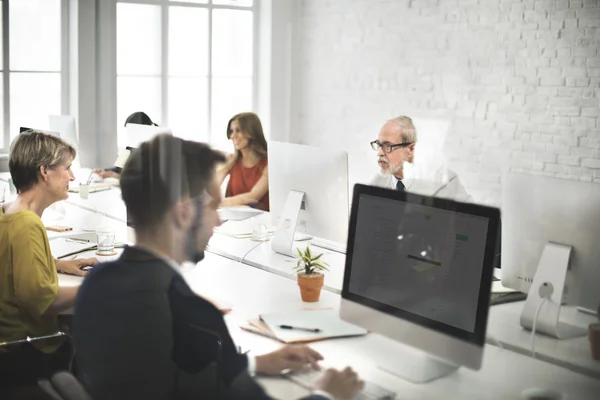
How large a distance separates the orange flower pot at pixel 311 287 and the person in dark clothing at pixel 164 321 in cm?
45

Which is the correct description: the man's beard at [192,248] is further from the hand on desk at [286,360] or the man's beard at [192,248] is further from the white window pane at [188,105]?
the white window pane at [188,105]

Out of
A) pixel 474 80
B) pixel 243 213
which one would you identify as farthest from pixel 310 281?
pixel 474 80

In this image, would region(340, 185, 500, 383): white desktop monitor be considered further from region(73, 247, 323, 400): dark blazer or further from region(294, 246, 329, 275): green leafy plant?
region(294, 246, 329, 275): green leafy plant

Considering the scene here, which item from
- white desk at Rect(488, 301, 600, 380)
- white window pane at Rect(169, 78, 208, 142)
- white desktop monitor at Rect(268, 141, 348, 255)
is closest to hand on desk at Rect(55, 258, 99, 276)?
white window pane at Rect(169, 78, 208, 142)

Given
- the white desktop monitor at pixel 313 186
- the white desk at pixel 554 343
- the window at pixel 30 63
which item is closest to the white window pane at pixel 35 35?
the window at pixel 30 63

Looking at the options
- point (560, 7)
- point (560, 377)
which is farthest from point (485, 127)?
point (560, 377)

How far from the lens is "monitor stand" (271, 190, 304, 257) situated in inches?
111

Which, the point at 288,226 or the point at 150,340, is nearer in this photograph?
the point at 150,340

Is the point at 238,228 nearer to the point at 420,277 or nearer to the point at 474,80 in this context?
the point at 420,277

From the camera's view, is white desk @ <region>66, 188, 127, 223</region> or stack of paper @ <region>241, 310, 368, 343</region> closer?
stack of paper @ <region>241, 310, 368, 343</region>

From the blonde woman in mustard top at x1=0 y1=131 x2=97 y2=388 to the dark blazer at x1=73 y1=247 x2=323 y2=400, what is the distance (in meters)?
0.17

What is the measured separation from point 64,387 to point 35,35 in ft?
4.14

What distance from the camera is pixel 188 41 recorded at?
2.58 m

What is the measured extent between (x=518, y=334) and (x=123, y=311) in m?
1.00
